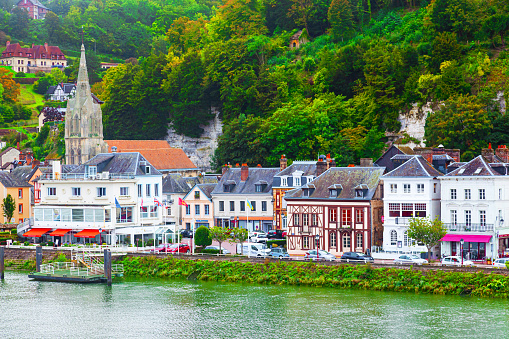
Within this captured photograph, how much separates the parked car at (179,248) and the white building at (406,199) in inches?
575

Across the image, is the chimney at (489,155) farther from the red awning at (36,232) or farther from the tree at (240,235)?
the red awning at (36,232)

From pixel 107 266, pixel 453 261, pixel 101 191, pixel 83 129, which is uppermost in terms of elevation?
pixel 83 129

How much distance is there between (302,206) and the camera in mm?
59531

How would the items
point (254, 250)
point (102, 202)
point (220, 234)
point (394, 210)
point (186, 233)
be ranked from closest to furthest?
point (394, 210) < point (254, 250) < point (220, 234) < point (102, 202) < point (186, 233)

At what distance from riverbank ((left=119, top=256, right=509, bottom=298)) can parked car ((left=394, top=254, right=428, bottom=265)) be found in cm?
94

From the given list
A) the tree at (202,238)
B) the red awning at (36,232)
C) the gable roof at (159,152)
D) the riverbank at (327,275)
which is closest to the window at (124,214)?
the red awning at (36,232)

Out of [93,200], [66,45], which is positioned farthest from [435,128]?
[66,45]

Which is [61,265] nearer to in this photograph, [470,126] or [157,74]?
[470,126]

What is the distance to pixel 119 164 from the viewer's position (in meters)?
68.0

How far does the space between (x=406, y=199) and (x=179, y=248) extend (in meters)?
17.0

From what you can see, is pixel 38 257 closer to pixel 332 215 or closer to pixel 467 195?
pixel 332 215

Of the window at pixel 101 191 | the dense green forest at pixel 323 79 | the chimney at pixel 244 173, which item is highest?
the dense green forest at pixel 323 79

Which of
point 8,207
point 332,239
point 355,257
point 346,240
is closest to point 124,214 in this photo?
point 8,207

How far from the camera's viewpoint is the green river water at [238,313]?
1590 inches
